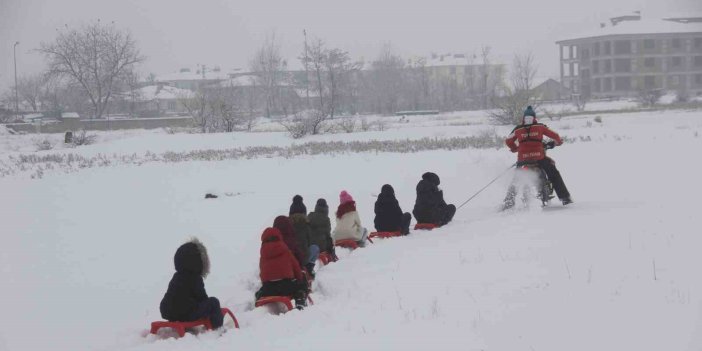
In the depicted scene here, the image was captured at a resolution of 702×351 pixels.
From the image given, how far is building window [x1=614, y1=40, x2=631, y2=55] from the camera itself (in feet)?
292

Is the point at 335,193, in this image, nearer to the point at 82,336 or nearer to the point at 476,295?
the point at 82,336

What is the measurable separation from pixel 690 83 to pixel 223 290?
91528mm

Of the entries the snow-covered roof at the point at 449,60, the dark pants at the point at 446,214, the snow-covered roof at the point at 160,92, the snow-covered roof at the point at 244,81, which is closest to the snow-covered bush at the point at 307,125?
the dark pants at the point at 446,214

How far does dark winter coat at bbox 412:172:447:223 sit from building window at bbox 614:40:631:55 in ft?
278

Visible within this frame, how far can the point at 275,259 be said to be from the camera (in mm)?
7504

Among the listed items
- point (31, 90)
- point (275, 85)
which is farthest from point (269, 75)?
point (31, 90)

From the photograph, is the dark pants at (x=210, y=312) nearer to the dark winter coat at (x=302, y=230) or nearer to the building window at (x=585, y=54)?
the dark winter coat at (x=302, y=230)

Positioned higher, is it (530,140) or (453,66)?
(453,66)

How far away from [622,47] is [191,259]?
91444 millimetres

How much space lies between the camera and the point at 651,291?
6082 millimetres

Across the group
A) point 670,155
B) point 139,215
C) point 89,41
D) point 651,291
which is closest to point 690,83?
point 89,41

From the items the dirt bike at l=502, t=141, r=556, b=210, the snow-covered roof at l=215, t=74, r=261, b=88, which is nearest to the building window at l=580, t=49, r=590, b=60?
the snow-covered roof at l=215, t=74, r=261, b=88

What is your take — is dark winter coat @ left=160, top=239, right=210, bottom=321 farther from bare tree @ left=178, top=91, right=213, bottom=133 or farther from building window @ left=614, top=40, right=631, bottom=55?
building window @ left=614, top=40, right=631, bottom=55

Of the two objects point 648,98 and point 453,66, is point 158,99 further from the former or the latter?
point 648,98
